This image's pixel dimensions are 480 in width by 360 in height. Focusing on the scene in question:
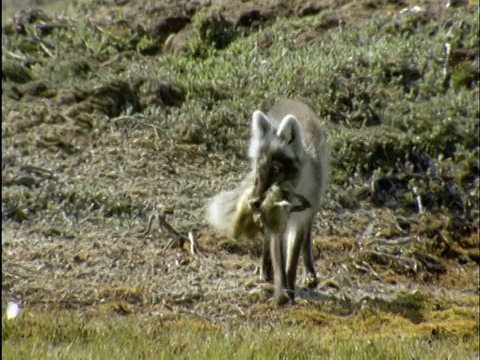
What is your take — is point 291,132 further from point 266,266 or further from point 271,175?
point 266,266

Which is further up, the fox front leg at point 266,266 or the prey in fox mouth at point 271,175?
the prey in fox mouth at point 271,175

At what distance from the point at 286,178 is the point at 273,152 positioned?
28 cm

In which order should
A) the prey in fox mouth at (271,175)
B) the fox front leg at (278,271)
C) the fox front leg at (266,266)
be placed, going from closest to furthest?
the prey in fox mouth at (271,175) < the fox front leg at (278,271) < the fox front leg at (266,266)

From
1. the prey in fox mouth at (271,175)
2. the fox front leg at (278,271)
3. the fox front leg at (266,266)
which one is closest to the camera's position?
the prey in fox mouth at (271,175)

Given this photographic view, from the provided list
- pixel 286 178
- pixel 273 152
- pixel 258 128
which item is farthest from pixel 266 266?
pixel 258 128

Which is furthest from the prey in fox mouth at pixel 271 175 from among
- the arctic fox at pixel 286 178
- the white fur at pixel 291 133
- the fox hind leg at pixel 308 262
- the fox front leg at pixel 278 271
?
the fox hind leg at pixel 308 262

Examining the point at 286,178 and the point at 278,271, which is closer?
the point at 286,178

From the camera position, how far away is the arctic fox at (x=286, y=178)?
876cm

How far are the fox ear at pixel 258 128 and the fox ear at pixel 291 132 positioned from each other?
0.39 ft

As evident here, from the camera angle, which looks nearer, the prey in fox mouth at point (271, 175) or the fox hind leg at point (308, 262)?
the prey in fox mouth at point (271, 175)

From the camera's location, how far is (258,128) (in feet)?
28.7

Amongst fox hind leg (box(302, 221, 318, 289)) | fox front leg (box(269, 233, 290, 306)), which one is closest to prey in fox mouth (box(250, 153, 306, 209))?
fox front leg (box(269, 233, 290, 306))

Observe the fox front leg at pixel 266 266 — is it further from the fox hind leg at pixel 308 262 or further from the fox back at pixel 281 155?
the fox back at pixel 281 155

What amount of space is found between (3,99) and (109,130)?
184cm
